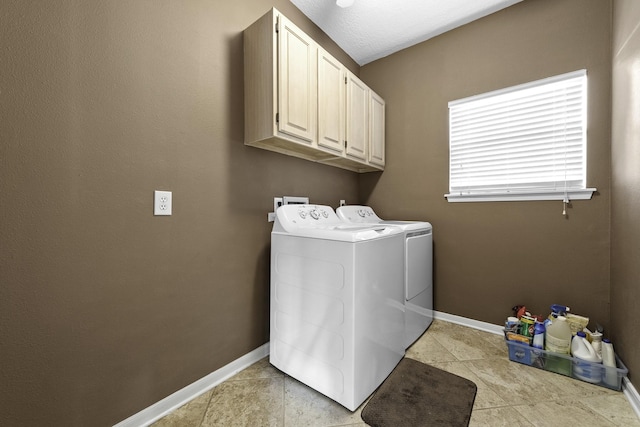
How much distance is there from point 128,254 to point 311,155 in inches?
54.7

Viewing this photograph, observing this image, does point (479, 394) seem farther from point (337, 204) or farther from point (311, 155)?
point (311, 155)

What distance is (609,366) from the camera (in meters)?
1.38

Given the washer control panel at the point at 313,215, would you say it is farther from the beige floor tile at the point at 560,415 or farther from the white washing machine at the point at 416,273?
the beige floor tile at the point at 560,415

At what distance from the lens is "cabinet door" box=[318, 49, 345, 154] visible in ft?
5.76

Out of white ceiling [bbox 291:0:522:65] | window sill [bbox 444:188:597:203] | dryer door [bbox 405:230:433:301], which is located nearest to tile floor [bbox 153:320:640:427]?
dryer door [bbox 405:230:433:301]

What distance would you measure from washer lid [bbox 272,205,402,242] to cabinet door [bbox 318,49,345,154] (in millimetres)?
511

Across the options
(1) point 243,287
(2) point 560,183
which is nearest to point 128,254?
(1) point 243,287

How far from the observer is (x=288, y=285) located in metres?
1.49

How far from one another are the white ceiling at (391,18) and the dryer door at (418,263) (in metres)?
1.79

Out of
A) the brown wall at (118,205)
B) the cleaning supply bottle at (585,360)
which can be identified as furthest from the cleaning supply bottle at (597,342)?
the brown wall at (118,205)

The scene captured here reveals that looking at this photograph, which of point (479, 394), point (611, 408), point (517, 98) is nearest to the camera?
point (611, 408)

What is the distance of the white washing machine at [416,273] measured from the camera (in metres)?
1.76

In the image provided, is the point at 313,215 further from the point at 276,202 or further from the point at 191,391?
the point at 191,391

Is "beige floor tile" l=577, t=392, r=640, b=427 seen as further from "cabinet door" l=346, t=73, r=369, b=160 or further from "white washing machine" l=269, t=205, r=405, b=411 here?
"cabinet door" l=346, t=73, r=369, b=160
